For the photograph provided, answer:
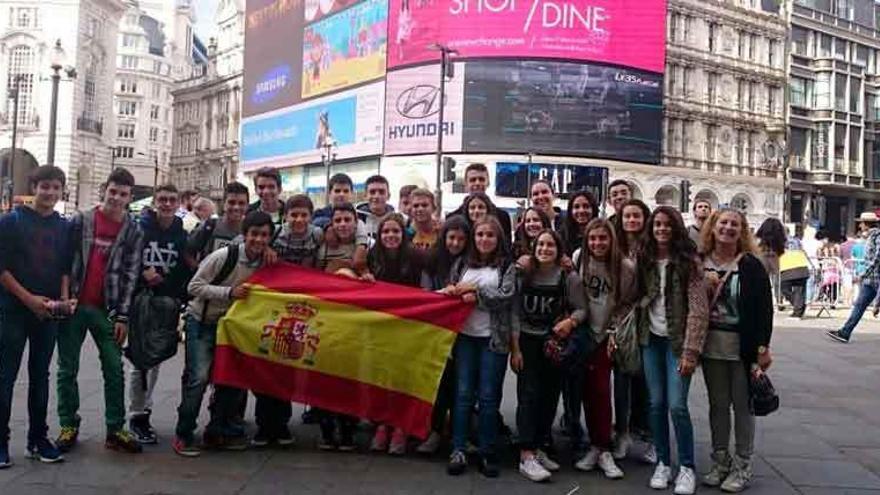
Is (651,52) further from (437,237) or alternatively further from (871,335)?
(437,237)

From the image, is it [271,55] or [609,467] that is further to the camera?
[271,55]

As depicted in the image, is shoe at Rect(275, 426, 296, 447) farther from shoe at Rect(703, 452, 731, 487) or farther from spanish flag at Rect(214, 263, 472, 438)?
shoe at Rect(703, 452, 731, 487)

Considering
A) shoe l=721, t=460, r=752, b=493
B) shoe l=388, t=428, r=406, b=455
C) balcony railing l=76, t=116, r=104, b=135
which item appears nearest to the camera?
shoe l=721, t=460, r=752, b=493

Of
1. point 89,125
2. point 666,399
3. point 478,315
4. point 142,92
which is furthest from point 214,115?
point 666,399

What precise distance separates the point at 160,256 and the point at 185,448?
1356mm

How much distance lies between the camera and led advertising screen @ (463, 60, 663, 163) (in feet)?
143

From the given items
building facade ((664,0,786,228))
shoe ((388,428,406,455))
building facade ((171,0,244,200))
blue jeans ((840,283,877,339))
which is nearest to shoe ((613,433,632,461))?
shoe ((388,428,406,455))

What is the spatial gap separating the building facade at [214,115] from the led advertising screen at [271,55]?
8.95 meters

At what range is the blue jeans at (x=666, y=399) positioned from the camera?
5.26 meters

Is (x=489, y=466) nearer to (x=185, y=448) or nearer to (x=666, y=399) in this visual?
(x=666, y=399)

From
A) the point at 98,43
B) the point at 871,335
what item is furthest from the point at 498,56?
the point at 98,43

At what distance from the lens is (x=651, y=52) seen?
45.7 meters

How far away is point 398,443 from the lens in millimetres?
5953

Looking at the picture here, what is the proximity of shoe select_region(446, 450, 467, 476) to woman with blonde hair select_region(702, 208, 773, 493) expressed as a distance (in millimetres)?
1544
